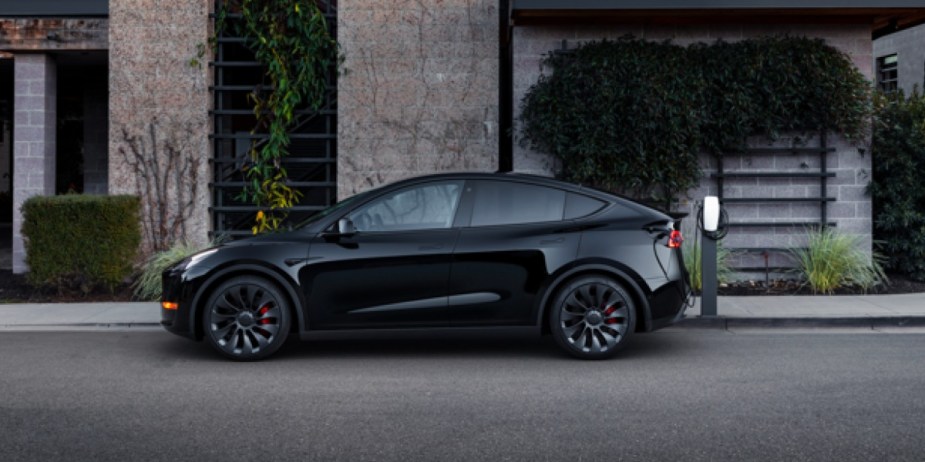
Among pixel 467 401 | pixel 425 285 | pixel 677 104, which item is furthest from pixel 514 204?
pixel 677 104

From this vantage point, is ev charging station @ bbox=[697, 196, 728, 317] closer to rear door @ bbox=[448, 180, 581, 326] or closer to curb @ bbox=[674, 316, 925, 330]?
curb @ bbox=[674, 316, 925, 330]

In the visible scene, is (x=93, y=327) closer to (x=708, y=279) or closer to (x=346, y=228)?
(x=346, y=228)

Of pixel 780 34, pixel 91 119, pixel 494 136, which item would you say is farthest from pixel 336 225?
pixel 91 119

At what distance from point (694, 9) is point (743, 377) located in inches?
258

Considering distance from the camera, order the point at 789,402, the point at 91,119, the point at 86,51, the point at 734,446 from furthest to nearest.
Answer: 1. the point at 91,119
2. the point at 86,51
3. the point at 789,402
4. the point at 734,446

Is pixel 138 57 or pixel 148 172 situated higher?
pixel 138 57

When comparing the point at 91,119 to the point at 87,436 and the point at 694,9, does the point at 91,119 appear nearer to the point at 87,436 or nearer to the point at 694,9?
the point at 694,9

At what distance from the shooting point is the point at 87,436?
17.9ft

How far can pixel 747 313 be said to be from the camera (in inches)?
404

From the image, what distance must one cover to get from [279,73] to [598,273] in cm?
743

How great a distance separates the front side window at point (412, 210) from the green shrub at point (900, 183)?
7664 mm

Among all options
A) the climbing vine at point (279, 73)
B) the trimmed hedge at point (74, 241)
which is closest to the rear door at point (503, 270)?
the trimmed hedge at point (74, 241)

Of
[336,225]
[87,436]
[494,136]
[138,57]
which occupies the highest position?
[138,57]

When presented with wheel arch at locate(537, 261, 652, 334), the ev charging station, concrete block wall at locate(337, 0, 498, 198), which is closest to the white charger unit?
the ev charging station
